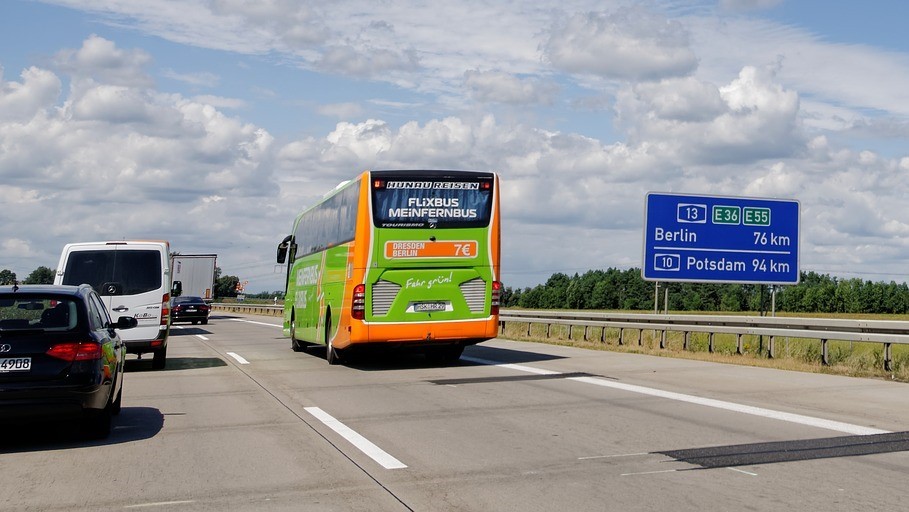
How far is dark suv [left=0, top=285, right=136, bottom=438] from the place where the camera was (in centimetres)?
892

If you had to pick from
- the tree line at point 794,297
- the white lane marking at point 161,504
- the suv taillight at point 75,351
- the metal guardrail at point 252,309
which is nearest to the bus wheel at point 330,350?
the suv taillight at point 75,351

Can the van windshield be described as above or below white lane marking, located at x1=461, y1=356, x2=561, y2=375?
above

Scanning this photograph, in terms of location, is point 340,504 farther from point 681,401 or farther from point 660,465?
point 681,401

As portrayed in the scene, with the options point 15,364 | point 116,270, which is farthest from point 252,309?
point 15,364

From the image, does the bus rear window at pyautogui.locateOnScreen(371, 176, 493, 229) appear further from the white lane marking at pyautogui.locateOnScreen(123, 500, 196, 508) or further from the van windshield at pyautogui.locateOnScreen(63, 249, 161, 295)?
the white lane marking at pyautogui.locateOnScreen(123, 500, 196, 508)

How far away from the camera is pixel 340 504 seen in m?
6.53

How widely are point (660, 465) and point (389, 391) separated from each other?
22.7 feet

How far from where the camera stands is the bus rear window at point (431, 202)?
17500 millimetres

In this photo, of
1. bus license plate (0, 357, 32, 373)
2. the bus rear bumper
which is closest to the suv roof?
bus license plate (0, 357, 32, 373)

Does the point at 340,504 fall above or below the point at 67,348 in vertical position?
below

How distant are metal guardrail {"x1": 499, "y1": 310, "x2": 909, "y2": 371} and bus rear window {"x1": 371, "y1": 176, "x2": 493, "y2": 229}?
5840 mm

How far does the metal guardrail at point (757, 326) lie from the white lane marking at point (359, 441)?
8864mm

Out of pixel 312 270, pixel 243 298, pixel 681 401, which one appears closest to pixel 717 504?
A: pixel 681 401

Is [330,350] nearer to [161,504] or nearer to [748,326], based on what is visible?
[748,326]
